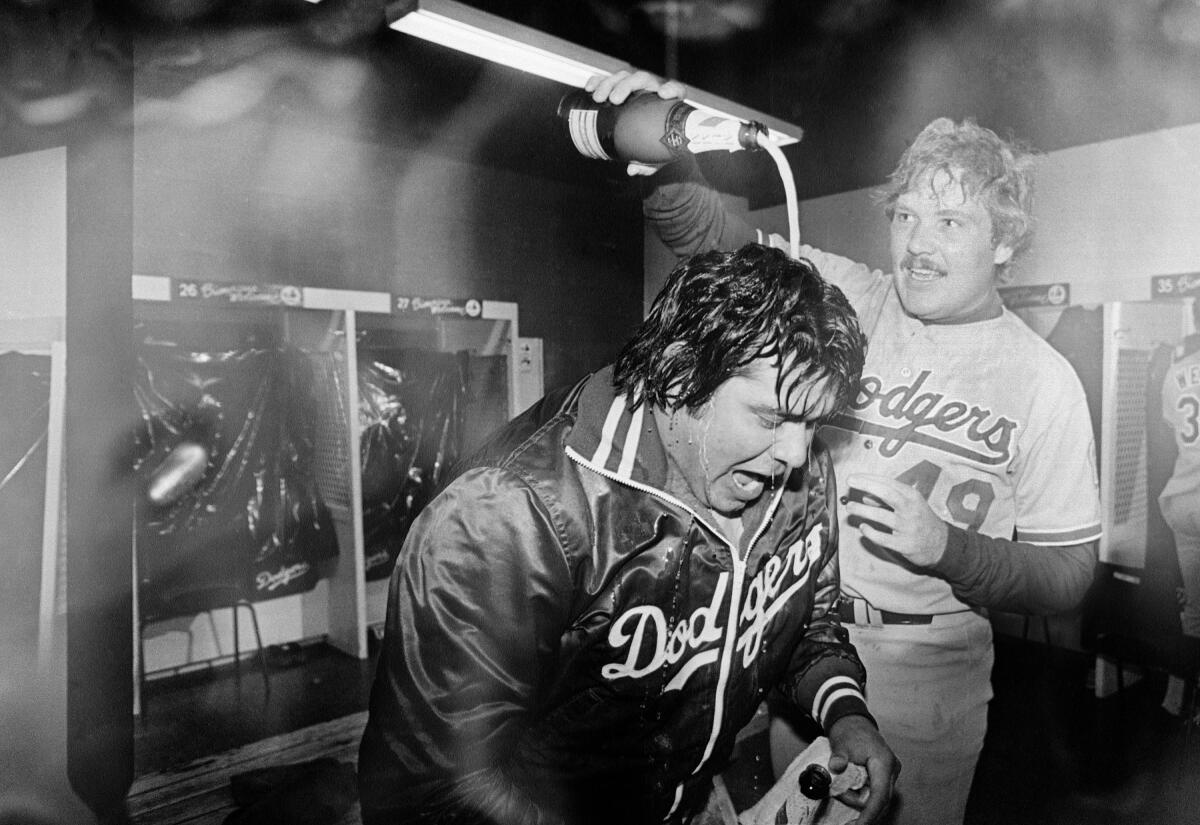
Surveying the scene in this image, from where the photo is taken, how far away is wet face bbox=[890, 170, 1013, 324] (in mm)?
1237

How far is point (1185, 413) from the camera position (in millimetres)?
1307

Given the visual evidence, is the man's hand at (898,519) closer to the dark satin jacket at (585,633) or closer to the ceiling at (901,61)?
the dark satin jacket at (585,633)

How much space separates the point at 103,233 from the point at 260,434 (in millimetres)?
417

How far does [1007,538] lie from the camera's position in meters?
1.24

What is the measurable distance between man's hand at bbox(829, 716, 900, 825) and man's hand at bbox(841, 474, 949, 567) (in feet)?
0.92

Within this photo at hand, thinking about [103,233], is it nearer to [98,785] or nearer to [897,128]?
[98,785]

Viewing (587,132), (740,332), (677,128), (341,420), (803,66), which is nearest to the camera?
(740,332)

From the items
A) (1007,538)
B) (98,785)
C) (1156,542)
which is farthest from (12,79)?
(1156,542)

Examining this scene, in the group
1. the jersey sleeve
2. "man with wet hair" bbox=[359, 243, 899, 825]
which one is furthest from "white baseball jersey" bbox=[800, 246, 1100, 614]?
"man with wet hair" bbox=[359, 243, 899, 825]

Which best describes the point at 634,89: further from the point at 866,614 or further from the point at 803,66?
the point at 866,614

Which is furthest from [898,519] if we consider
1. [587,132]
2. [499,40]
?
[499,40]

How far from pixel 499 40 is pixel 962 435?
1.01 metres

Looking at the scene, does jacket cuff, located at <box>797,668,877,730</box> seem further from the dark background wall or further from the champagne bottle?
the champagne bottle

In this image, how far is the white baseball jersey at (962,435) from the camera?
48.5 inches
